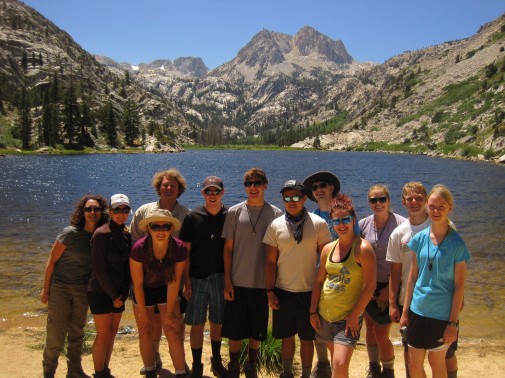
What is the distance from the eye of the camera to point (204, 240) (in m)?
6.27

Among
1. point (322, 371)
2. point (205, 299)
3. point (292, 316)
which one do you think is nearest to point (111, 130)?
point (205, 299)

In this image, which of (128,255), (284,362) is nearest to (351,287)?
(284,362)

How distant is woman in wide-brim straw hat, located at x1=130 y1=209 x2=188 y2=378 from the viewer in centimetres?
558

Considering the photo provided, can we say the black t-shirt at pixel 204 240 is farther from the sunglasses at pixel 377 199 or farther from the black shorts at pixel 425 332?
the black shorts at pixel 425 332

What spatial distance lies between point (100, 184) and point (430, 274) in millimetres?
44668

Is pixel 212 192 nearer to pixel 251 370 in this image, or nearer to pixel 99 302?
pixel 99 302

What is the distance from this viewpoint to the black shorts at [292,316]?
589 centimetres

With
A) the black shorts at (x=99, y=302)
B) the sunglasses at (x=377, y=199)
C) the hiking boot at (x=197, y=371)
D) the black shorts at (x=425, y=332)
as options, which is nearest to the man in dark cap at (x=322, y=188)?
the sunglasses at (x=377, y=199)

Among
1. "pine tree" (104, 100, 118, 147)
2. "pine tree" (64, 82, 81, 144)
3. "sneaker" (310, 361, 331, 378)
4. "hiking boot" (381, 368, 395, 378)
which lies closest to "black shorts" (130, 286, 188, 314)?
"sneaker" (310, 361, 331, 378)

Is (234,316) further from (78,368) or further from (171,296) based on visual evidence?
(78,368)

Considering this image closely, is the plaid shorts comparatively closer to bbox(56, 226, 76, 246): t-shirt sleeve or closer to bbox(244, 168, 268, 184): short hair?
bbox(244, 168, 268, 184): short hair

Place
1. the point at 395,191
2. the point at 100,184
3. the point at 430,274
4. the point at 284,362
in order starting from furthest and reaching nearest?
the point at 100,184
the point at 395,191
the point at 284,362
the point at 430,274

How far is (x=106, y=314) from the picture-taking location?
5.95 metres

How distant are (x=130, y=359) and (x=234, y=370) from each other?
2.07 meters
